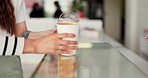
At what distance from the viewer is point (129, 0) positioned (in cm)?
267

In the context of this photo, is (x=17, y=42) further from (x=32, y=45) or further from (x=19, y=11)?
(x=19, y=11)

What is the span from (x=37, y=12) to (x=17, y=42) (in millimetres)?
2261

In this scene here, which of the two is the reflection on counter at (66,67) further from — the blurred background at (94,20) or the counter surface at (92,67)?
the blurred background at (94,20)

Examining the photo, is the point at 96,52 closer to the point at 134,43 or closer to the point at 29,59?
the point at 29,59

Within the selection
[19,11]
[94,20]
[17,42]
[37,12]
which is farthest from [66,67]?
[37,12]

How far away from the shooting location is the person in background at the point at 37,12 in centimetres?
289

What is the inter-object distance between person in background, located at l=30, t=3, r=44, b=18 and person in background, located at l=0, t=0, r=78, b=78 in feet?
5.83

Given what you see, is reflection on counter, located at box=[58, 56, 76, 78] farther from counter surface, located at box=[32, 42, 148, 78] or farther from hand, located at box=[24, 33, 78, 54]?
hand, located at box=[24, 33, 78, 54]

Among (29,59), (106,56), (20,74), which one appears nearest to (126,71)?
(106,56)

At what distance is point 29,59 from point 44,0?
1.29m

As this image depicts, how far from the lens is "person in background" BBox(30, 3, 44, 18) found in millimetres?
2889

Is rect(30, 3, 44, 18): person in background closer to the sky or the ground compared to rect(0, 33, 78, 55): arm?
closer to the sky

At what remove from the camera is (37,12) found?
2969 mm

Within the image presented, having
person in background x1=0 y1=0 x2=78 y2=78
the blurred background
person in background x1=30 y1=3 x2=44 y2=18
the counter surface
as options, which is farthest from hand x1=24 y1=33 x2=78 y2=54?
person in background x1=30 y1=3 x2=44 y2=18
